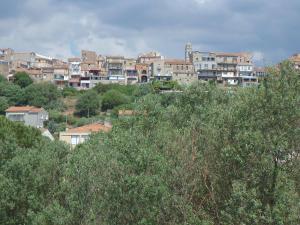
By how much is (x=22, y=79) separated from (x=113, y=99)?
109 ft

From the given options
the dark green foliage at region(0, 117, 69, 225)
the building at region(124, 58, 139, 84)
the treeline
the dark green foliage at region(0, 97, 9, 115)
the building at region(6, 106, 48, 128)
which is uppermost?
the building at region(124, 58, 139, 84)

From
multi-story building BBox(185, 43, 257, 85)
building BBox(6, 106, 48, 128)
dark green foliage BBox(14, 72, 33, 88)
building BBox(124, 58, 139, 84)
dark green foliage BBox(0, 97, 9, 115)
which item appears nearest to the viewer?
building BBox(6, 106, 48, 128)

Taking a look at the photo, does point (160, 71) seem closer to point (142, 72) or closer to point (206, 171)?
point (142, 72)

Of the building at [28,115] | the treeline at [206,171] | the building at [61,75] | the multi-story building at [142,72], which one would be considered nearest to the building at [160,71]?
the multi-story building at [142,72]

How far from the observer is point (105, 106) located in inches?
4476

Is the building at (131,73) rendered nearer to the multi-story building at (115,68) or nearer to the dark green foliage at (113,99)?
the multi-story building at (115,68)

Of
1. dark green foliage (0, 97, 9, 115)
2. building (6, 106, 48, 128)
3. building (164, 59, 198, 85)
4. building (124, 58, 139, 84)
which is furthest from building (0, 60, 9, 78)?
building (6, 106, 48, 128)

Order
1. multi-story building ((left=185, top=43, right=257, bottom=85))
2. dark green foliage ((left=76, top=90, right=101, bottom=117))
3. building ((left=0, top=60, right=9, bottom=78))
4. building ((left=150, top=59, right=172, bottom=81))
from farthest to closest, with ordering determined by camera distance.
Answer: building ((left=0, top=60, right=9, bottom=78)) → building ((left=150, top=59, right=172, bottom=81)) → multi-story building ((left=185, top=43, right=257, bottom=85)) → dark green foliage ((left=76, top=90, right=101, bottom=117))

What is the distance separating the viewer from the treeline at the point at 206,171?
50.9 feet

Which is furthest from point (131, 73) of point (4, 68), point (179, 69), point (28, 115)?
point (28, 115)

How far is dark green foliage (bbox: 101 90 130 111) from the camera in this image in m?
110

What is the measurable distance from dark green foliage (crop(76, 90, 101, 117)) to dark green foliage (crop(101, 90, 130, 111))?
4.59ft

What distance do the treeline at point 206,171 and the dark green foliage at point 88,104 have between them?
9056 centimetres

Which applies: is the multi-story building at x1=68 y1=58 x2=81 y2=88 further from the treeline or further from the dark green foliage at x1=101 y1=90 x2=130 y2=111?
the treeline
